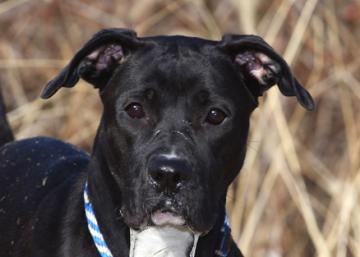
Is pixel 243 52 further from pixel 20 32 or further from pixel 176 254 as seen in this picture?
pixel 20 32

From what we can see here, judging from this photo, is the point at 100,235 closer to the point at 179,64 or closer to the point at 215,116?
the point at 215,116

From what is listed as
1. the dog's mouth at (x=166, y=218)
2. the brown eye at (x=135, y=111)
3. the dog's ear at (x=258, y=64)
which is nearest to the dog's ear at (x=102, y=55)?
the brown eye at (x=135, y=111)

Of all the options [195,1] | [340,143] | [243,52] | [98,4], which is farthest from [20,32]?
[243,52]

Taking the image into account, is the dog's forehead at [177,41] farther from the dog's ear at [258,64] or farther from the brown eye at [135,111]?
the brown eye at [135,111]

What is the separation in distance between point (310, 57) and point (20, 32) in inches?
102

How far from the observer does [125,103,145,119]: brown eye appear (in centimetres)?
482

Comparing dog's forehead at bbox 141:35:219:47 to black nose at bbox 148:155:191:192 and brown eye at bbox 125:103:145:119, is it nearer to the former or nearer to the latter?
brown eye at bbox 125:103:145:119

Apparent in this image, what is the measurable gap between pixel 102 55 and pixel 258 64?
2.49 ft

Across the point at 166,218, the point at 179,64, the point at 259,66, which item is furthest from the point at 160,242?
A: the point at 259,66

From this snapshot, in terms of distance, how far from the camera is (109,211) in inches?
194

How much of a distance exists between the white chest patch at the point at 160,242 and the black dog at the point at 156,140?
52 mm

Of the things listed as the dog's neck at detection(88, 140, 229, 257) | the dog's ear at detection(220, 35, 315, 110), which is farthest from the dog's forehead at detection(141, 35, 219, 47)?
the dog's neck at detection(88, 140, 229, 257)

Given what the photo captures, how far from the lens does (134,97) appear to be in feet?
15.9

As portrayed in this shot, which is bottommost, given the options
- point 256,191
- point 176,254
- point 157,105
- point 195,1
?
point 256,191
